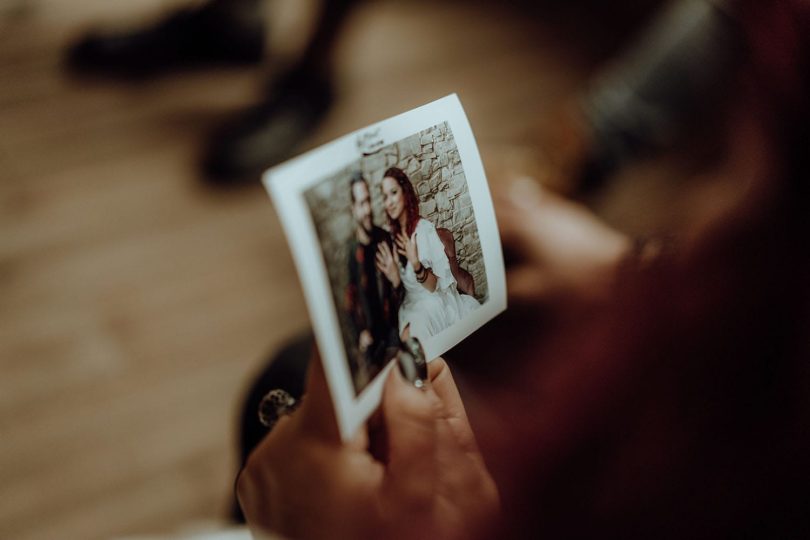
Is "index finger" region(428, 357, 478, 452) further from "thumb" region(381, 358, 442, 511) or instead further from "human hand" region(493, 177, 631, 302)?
"human hand" region(493, 177, 631, 302)

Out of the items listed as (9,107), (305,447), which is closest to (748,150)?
(305,447)

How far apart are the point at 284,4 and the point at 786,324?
1595 mm

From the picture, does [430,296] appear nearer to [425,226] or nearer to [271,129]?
[425,226]

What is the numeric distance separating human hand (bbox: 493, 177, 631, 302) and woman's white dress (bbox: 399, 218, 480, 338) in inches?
8.8

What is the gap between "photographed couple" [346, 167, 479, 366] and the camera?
1.17ft

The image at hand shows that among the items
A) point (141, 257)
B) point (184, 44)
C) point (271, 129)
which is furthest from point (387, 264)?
point (184, 44)

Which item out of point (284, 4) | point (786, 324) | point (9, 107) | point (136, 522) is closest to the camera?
point (786, 324)

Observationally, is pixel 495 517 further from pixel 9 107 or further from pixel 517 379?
pixel 9 107

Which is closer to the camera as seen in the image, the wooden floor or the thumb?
the thumb

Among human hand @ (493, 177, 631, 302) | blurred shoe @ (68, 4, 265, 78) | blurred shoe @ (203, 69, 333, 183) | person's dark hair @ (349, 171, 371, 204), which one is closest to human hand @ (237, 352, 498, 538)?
person's dark hair @ (349, 171, 371, 204)

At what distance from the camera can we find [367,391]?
0.37 metres

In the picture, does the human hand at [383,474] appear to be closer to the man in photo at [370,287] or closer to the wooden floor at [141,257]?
the man in photo at [370,287]

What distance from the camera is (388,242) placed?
0.38 m

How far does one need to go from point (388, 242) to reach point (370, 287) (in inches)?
1.3
